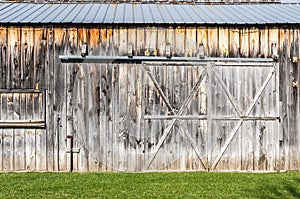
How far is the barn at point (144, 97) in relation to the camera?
13.9 metres

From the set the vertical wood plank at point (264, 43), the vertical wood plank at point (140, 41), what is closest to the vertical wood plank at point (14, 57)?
the vertical wood plank at point (140, 41)

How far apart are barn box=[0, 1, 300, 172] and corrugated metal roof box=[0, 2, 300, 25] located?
0.50 ft

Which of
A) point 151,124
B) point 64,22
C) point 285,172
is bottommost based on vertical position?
point 285,172

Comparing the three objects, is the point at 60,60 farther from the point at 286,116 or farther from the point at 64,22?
the point at 286,116

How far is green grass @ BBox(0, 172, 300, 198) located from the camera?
34.3 feet

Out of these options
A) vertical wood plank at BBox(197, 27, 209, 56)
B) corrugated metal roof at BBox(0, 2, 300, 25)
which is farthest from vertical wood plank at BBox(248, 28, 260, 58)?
vertical wood plank at BBox(197, 27, 209, 56)

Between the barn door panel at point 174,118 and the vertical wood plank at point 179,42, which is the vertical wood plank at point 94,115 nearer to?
the barn door panel at point 174,118

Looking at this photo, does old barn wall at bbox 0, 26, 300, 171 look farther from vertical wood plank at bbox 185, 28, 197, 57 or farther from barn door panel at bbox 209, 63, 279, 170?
barn door panel at bbox 209, 63, 279, 170

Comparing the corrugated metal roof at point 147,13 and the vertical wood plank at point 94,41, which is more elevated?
the corrugated metal roof at point 147,13

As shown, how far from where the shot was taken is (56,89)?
1397 cm

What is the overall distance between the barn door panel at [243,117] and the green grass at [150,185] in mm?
668

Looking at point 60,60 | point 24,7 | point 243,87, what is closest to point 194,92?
point 243,87

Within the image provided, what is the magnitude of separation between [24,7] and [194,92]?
5.97 m

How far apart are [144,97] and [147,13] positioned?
281cm
